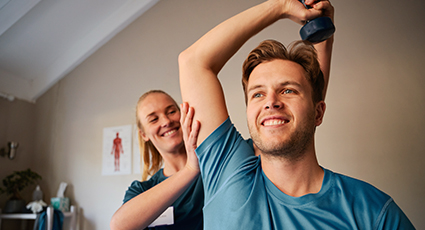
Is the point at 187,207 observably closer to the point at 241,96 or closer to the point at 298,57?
the point at 298,57

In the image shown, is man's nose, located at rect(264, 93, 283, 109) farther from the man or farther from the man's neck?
the man's neck

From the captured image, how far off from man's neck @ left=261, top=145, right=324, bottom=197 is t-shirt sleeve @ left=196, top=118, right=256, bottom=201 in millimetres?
90

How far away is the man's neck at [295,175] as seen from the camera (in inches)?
36.0

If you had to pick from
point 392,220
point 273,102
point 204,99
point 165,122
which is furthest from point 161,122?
point 392,220

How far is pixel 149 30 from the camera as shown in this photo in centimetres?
341

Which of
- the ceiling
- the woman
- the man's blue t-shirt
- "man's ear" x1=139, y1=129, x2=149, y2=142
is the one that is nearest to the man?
the man's blue t-shirt

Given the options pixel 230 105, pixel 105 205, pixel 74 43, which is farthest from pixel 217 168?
pixel 74 43

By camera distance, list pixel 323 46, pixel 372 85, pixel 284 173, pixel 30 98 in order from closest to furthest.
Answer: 1. pixel 284 173
2. pixel 323 46
3. pixel 372 85
4. pixel 30 98

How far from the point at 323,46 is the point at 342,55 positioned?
4.36 ft

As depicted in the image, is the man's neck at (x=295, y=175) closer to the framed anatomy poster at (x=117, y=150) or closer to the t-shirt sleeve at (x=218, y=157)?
the t-shirt sleeve at (x=218, y=157)

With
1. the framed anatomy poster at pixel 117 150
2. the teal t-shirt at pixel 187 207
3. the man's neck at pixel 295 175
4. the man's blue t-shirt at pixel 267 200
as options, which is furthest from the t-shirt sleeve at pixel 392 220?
the framed anatomy poster at pixel 117 150

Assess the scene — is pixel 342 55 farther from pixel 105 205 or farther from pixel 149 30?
pixel 105 205

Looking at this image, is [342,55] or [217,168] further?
[342,55]

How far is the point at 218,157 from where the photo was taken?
954mm
